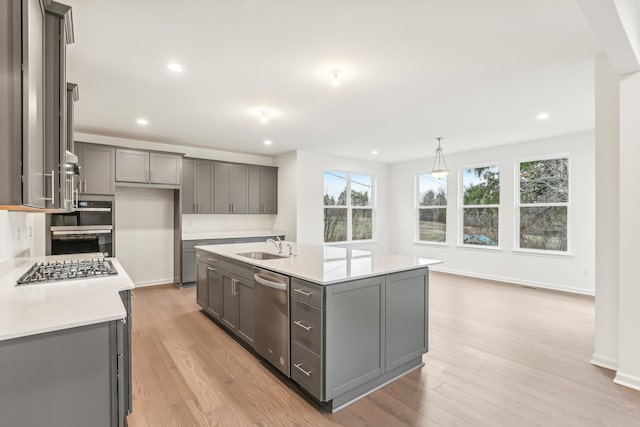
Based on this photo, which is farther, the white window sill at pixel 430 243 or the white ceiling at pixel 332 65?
the white window sill at pixel 430 243

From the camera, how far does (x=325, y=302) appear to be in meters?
2.06

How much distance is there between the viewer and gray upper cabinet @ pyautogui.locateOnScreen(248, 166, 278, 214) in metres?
6.62

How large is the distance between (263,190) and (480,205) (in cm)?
467

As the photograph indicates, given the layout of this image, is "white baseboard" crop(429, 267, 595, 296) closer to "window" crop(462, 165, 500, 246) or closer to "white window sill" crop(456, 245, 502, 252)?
"white window sill" crop(456, 245, 502, 252)

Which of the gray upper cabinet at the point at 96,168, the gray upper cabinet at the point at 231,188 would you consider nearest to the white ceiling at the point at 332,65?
the gray upper cabinet at the point at 96,168

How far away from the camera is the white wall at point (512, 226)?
17.0 ft

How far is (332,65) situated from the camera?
2.81 metres

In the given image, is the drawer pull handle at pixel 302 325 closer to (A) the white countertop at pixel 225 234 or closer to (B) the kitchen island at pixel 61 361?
(B) the kitchen island at pixel 61 361

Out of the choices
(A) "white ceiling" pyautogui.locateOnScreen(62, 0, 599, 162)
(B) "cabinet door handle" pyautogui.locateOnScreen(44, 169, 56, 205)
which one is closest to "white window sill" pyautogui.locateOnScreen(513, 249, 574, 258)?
(A) "white ceiling" pyautogui.locateOnScreen(62, 0, 599, 162)

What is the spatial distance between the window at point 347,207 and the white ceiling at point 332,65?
8.35 feet

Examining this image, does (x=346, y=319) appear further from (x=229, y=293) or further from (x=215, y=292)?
(x=215, y=292)

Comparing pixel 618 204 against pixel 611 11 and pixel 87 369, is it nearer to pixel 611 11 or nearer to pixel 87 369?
pixel 611 11

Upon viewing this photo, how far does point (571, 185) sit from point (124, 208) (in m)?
7.84

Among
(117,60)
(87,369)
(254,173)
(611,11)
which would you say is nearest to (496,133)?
(611,11)
